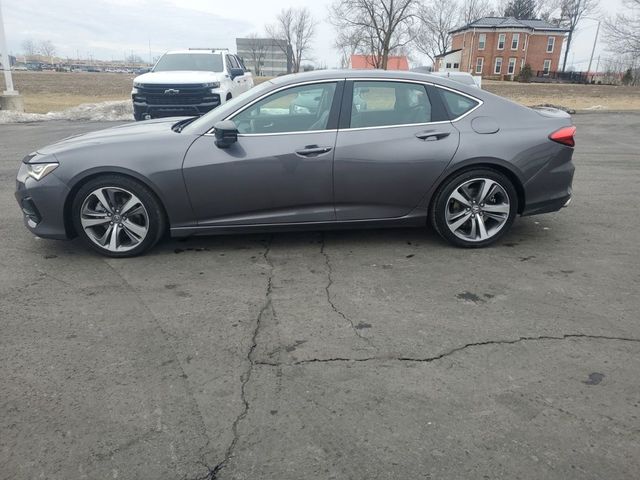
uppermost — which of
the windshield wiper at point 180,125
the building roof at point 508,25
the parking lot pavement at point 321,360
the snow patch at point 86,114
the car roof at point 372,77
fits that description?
the building roof at point 508,25

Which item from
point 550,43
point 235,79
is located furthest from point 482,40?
point 235,79

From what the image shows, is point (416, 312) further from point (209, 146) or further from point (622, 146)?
point (622, 146)

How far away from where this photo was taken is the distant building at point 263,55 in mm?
107812

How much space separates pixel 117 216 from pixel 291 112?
1801 millimetres

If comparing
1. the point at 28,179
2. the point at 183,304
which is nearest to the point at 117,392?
the point at 183,304

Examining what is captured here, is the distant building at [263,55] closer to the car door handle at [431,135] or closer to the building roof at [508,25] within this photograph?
the building roof at [508,25]

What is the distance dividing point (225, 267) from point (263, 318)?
104cm

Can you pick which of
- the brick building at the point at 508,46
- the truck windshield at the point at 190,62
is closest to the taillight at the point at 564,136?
the truck windshield at the point at 190,62

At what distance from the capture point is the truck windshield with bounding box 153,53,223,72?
1334cm

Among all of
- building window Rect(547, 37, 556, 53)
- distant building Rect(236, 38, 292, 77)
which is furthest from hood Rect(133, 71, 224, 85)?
distant building Rect(236, 38, 292, 77)

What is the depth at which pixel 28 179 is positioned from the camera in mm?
4465

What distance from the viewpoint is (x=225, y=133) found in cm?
432

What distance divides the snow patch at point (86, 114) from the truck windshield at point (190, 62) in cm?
572

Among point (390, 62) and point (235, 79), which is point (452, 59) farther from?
point (235, 79)
